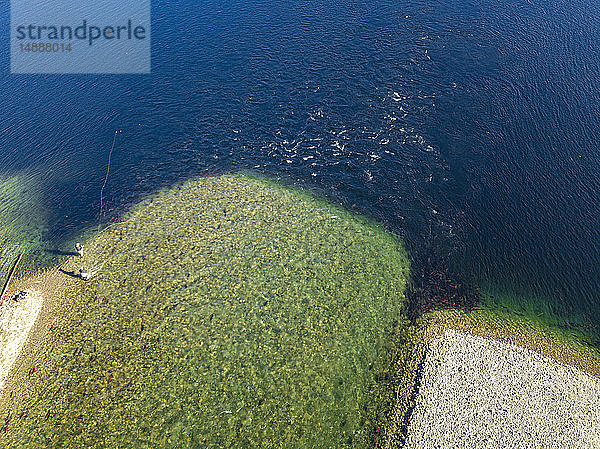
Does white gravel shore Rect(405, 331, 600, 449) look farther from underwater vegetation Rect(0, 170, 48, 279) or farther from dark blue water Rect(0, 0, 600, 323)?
underwater vegetation Rect(0, 170, 48, 279)

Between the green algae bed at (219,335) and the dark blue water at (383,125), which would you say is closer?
the green algae bed at (219,335)

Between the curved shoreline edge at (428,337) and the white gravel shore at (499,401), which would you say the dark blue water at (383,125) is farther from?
the white gravel shore at (499,401)

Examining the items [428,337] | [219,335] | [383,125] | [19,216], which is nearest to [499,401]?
[428,337]

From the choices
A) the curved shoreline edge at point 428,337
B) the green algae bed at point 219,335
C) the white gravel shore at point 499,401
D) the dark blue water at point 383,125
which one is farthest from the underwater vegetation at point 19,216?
the white gravel shore at point 499,401

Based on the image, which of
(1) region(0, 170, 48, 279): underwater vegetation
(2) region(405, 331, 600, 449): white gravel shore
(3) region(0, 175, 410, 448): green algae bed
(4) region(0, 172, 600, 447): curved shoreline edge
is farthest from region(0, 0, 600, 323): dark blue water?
(2) region(405, 331, 600, 449): white gravel shore

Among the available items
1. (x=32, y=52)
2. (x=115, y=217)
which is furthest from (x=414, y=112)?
(x=32, y=52)

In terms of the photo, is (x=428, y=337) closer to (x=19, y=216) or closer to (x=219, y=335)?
(x=219, y=335)
